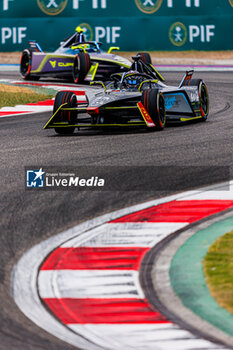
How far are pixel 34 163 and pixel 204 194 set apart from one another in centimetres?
219

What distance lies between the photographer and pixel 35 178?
730cm

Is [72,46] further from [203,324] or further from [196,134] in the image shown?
[203,324]

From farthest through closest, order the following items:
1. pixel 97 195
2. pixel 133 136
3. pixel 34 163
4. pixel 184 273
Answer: pixel 133 136, pixel 34 163, pixel 97 195, pixel 184 273

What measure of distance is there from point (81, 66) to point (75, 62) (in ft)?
1.36

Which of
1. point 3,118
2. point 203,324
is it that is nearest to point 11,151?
point 3,118

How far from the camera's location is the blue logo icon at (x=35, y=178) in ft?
23.2

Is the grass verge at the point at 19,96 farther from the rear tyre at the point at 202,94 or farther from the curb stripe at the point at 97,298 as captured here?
the curb stripe at the point at 97,298

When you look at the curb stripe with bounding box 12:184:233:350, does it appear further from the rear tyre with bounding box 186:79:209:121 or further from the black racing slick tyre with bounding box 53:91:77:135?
the rear tyre with bounding box 186:79:209:121

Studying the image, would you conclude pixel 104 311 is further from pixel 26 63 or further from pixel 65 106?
pixel 26 63

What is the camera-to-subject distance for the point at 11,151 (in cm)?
901

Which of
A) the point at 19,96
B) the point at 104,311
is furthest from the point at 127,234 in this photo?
the point at 19,96

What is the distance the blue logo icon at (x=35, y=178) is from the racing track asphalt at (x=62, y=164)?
0.25ft

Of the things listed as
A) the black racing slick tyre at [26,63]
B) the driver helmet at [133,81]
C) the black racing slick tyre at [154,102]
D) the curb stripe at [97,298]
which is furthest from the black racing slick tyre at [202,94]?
the black racing slick tyre at [26,63]

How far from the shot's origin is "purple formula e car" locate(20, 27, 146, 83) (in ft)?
62.2
